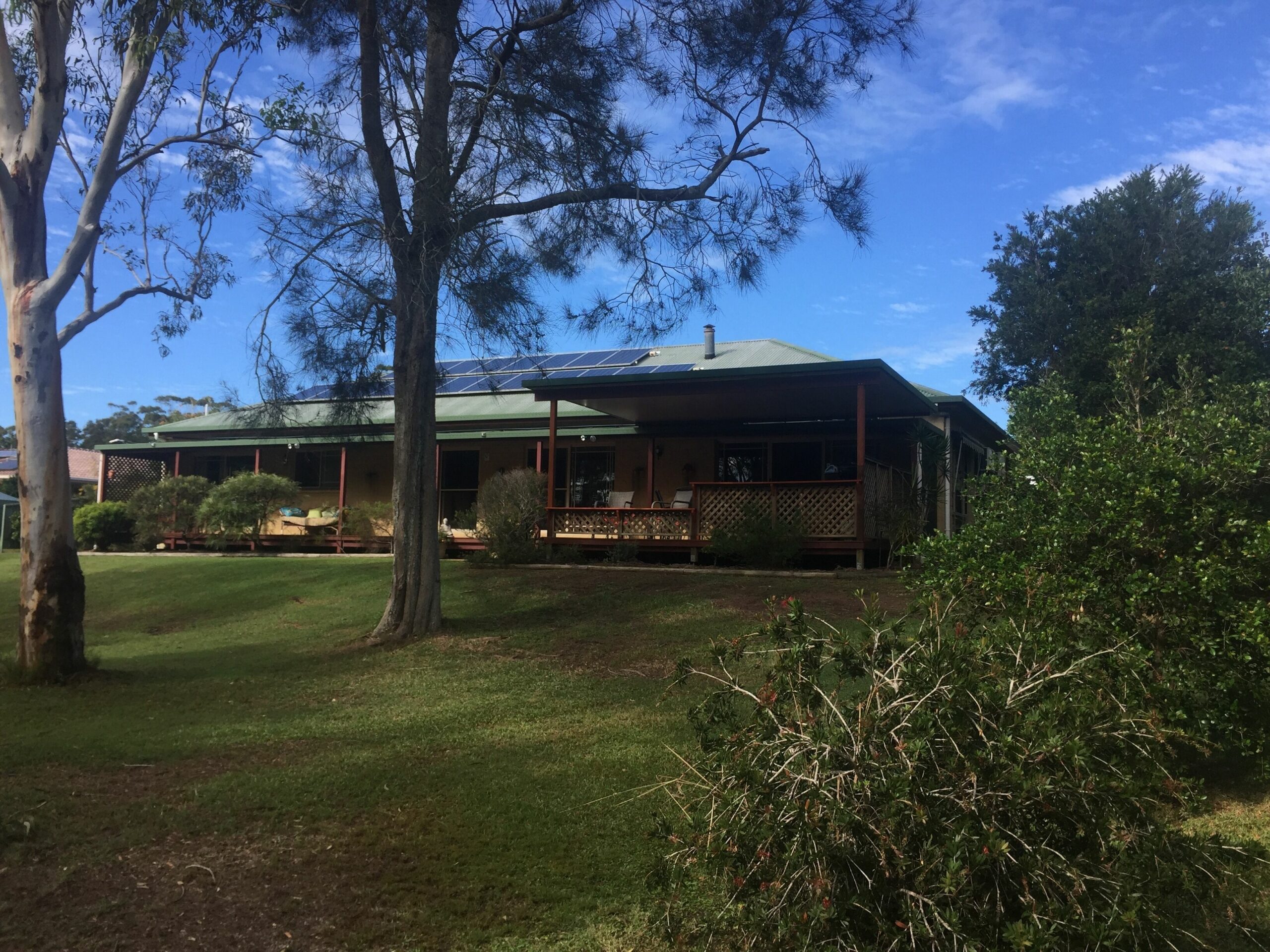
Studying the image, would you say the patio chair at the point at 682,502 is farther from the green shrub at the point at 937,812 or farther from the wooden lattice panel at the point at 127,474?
the wooden lattice panel at the point at 127,474

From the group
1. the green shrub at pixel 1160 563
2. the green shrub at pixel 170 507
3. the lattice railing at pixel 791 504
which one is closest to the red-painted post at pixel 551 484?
the lattice railing at pixel 791 504

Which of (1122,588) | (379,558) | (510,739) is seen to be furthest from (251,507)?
(1122,588)

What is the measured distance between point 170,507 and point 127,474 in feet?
17.1

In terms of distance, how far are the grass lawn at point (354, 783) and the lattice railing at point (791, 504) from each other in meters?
2.69

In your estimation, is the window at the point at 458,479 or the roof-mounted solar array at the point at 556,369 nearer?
the roof-mounted solar array at the point at 556,369

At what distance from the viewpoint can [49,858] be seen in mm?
4680

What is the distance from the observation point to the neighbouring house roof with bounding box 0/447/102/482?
4037 centimetres

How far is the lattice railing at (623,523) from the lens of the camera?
16.1 metres

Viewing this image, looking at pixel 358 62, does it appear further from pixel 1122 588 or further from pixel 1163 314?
pixel 1163 314

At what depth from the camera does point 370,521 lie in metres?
20.5

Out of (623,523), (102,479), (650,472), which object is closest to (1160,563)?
(623,523)

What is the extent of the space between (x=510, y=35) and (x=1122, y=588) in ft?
31.2

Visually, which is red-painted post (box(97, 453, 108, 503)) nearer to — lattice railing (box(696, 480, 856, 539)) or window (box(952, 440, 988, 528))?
lattice railing (box(696, 480, 856, 539))

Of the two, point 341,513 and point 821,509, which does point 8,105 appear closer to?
point 821,509
